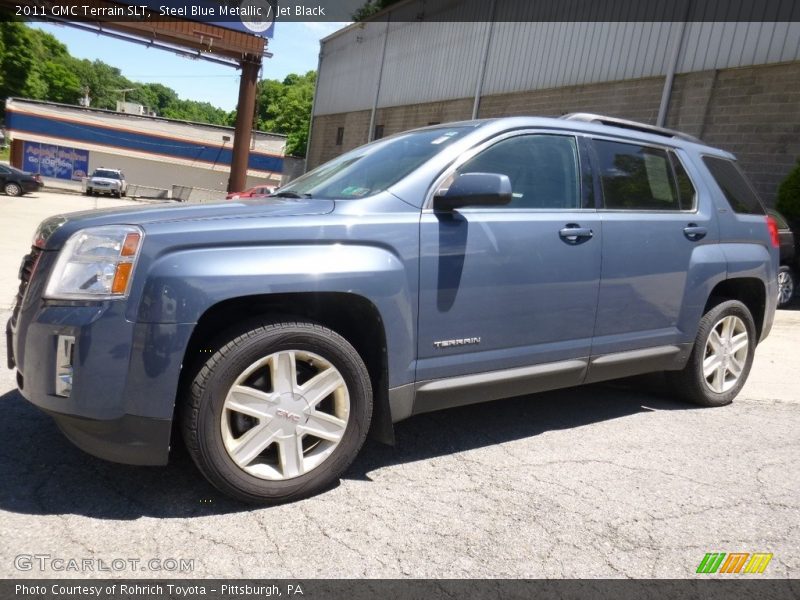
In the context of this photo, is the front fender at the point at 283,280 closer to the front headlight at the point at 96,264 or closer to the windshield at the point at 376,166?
the front headlight at the point at 96,264

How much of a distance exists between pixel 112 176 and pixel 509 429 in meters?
33.8

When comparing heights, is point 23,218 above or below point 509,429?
below

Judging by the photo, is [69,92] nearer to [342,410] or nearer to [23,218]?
[23,218]

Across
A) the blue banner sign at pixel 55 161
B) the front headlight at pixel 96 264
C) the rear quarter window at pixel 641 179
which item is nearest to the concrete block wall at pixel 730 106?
the rear quarter window at pixel 641 179

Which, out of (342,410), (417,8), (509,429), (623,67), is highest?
(417,8)

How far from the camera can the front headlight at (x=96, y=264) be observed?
2.40 metres

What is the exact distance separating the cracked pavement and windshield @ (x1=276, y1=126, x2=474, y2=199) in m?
1.40

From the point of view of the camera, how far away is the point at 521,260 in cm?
321

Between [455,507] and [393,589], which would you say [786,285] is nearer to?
[455,507]

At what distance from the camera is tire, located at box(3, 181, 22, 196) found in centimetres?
2567

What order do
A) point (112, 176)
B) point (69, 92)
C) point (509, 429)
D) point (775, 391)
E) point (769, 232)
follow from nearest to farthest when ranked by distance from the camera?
point (509, 429) → point (769, 232) → point (775, 391) → point (112, 176) → point (69, 92)

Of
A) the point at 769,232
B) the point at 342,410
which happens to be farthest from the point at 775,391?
the point at 342,410

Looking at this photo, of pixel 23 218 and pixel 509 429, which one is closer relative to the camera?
pixel 509 429

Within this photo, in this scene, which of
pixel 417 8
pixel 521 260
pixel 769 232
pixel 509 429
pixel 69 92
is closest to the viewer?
pixel 521 260
